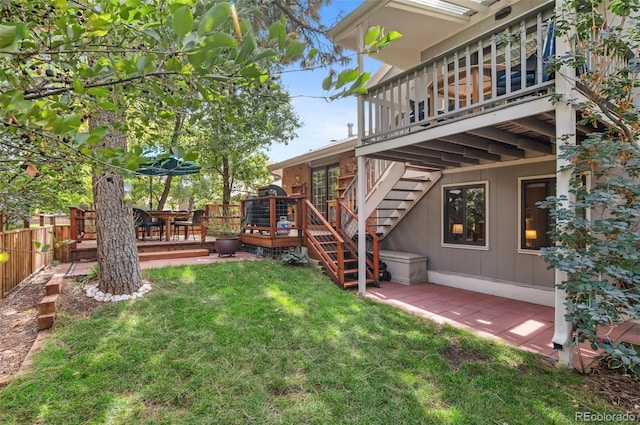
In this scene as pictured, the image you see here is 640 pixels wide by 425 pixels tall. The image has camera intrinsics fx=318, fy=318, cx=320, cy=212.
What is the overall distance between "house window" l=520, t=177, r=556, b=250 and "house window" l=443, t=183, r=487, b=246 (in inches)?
26.4

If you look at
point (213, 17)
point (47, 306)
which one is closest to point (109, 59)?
point (213, 17)

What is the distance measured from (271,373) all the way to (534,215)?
16.2 feet

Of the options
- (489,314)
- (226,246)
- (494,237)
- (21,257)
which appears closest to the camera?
(489,314)

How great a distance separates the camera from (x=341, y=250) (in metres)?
6.03

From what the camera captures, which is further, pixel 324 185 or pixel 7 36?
pixel 324 185

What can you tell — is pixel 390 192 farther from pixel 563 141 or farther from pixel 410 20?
pixel 563 141

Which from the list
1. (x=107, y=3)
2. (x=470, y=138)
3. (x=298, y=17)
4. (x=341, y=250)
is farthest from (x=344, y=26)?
(x=107, y=3)

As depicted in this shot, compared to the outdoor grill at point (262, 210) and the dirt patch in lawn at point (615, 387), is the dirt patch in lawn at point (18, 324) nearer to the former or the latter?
the outdoor grill at point (262, 210)

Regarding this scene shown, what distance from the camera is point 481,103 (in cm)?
368

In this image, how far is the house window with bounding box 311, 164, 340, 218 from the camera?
394 inches

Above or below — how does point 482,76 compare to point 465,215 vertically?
above

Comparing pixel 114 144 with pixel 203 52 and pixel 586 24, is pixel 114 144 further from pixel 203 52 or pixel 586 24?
pixel 586 24

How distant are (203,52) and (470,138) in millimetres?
4326

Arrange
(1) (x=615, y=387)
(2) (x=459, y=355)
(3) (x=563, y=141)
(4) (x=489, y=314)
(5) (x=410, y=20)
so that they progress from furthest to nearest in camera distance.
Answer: (5) (x=410, y=20) < (4) (x=489, y=314) < (2) (x=459, y=355) < (3) (x=563, y=141) < (1) (x=615, y=387)
